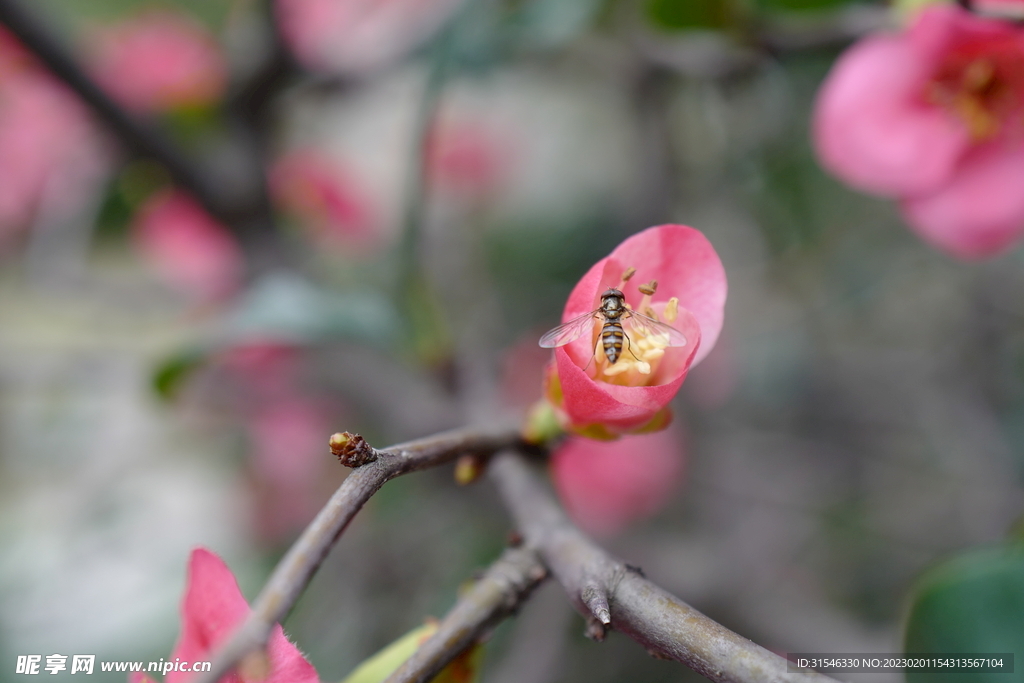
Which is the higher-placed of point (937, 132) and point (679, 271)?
point (937, 132)

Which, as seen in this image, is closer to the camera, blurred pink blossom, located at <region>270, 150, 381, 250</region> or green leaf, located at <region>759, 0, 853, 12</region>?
green leaf, located at <region>759, 0, 853, 12</region>

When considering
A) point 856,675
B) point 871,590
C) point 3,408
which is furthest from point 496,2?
point 3,408

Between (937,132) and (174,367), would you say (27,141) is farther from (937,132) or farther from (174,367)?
(937,132)

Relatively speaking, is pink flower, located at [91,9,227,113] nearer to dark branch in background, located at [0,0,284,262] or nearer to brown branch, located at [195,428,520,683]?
dark branch in background, located at [0,0,284,262]

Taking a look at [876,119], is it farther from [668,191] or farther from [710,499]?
[710,499]

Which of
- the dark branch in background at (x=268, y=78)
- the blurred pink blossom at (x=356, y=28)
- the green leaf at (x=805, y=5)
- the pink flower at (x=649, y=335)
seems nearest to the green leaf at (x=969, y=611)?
the pink flower at (x=649, y=335)

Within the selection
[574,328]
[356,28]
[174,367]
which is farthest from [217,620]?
[356,28]

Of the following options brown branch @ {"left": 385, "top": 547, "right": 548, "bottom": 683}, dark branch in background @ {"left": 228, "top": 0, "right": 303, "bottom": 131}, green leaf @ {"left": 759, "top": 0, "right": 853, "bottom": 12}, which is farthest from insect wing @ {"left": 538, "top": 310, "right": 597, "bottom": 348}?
dark branch in background @ {"left": 228, "top": 0, "right": 303, "bottom": 131}

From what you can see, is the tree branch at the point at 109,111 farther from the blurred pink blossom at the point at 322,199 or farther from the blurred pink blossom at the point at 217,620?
the blurred pink blossom at the point at 217,620
